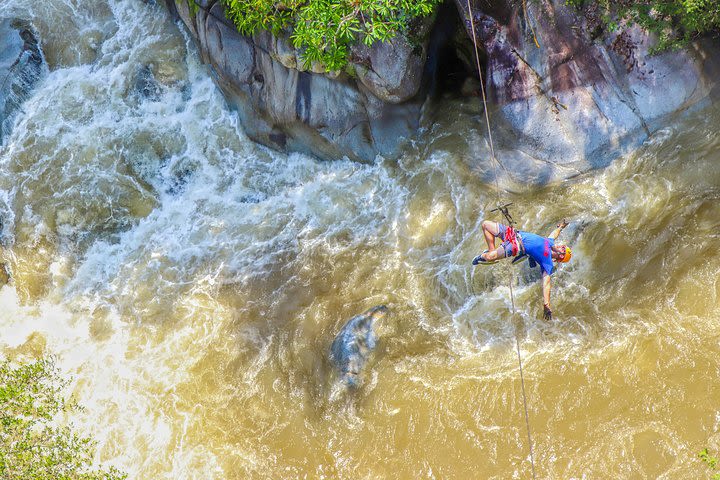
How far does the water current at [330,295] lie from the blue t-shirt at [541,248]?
1.07 meters

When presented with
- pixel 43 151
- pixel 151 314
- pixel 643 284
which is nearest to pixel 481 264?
pixel 643 284

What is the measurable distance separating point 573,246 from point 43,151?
11737mm

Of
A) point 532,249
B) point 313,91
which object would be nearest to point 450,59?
point 313,91

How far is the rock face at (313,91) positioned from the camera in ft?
40.3

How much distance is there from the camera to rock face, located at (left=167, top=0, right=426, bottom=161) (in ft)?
40.3

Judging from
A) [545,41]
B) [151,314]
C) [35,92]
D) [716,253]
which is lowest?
[151,314]

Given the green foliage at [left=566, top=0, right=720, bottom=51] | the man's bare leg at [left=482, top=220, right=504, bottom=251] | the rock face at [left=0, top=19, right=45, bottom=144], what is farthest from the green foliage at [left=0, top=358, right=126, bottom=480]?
the green foliage at [left=566, top=0, right=720, bottom=51]

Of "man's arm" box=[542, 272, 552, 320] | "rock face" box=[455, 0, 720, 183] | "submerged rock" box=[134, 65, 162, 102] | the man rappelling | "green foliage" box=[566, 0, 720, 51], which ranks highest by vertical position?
"green foliage" box=[566, 0, 720, 51]

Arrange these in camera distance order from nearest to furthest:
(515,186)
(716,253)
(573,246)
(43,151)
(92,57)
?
(716,253) → (573,246) → (515,186) → (43,151) → (92,57)

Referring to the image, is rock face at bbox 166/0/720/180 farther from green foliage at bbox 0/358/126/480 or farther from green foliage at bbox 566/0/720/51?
green foliage at bbox 0/358/126/480

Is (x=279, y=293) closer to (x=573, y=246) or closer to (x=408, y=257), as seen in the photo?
(x=408, y=257)

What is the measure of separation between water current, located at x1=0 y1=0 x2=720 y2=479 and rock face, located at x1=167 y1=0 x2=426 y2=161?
469 mm

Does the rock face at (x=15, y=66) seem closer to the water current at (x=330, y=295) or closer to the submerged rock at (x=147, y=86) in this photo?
the water current at (x=330, y=295)

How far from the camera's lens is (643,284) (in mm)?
10812
